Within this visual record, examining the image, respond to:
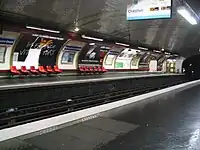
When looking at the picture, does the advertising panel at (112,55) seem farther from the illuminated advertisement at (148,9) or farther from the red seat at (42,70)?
the illuminated advertisement at (148,9)

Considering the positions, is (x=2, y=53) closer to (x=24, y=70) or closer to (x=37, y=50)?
(x=24, y=70)

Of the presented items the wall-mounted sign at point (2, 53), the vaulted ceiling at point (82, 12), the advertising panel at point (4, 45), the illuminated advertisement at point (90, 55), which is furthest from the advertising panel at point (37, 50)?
the illuminated advertisement at point (90, 55)

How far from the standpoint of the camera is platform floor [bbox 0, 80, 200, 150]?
351 centimetres

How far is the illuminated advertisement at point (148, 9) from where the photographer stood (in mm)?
6680

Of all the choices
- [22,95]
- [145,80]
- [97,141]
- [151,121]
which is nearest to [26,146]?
[97,141]

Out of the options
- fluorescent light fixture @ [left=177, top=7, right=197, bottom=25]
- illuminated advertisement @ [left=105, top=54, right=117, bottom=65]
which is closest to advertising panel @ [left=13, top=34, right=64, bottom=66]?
illuminated advertisement @ [left=105, top=54, right=117, bottom=65]

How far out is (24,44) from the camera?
38.4 ft

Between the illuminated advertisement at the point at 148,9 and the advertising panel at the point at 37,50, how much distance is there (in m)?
5.58

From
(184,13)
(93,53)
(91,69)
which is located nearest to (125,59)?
(93,53)

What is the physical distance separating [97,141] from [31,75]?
30.1 ft

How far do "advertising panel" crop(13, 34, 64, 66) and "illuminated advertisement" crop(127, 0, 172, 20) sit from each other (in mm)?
5578

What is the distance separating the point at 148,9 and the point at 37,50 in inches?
285

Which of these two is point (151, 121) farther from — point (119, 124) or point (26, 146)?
point (26, 146)

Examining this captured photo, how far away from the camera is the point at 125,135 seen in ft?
13.5
